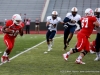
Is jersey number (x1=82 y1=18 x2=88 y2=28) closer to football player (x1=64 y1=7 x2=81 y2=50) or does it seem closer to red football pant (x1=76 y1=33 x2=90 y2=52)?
red football pant (x1=76 y1=33 x2=90 y2=52)

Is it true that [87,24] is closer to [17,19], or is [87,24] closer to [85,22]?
[85,22]

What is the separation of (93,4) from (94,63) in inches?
1126

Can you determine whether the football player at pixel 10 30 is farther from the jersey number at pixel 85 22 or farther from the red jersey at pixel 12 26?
the jersey number at pixel 85 22

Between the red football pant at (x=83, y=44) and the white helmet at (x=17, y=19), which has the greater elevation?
the white helmet at (x=17, y=19)

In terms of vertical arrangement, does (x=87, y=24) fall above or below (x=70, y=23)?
above

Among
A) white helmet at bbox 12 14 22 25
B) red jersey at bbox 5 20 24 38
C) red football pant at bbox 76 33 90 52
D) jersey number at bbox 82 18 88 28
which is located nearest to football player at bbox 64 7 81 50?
jersey number at bbox 82 18 88 28

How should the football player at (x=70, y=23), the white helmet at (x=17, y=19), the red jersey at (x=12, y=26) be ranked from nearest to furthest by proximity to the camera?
1. the white helmet at (x=17, y=19)
2. the red jersey at (x=12, y=26)
3. the football player at (x=70, y=23)

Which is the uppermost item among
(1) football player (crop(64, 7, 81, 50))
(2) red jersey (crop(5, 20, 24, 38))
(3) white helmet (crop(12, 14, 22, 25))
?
Answer: (3) white helmet (crop(12, 14, 22, 25))

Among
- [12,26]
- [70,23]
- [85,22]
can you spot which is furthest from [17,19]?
[70,23]

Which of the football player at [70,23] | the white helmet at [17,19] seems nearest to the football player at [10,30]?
the white helmet at [17,19]

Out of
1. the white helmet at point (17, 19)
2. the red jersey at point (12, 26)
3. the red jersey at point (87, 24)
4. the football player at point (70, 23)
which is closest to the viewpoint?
the red jersey at point (87, 24)

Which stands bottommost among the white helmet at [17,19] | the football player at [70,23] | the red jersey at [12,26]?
the football player at [70,23]

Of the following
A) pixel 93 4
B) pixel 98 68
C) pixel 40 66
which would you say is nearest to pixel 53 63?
pixel 40 66

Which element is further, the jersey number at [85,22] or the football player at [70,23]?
the football player at [70,23]
